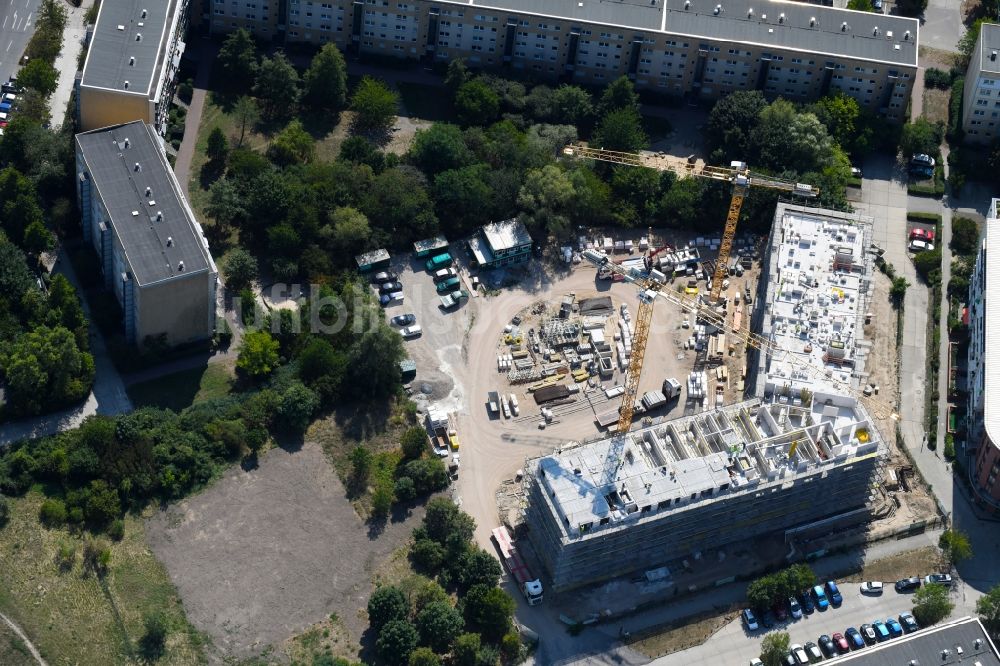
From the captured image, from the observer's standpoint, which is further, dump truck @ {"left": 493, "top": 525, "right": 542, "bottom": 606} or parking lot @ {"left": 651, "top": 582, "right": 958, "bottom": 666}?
dump truck @ {"left": 493, "top": 525, "right": 542, "bottom": 606}

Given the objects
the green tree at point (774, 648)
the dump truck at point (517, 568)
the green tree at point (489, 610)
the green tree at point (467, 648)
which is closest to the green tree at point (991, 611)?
the green tree at point (774, 648)

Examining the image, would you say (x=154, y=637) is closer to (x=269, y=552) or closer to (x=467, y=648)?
(x=269, y=552)

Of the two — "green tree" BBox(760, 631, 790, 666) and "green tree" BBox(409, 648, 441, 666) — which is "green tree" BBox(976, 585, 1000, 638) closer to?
"green tree" BBox(760, 631, 790, 666)

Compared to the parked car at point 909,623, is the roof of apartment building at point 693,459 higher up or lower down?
higher up

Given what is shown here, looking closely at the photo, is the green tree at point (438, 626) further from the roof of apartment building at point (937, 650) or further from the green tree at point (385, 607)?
the roof of apartment building at point (937, 650)

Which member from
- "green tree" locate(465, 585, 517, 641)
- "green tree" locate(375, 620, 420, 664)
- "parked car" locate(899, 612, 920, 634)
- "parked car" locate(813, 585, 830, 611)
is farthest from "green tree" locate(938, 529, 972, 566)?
"green tree" locate(375, 620, 420, 664)

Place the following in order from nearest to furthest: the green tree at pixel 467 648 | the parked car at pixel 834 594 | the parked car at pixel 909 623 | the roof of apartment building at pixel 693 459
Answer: the green tree at pixel 467 648, the roof of apartment building at pixel 693 459, the parked car at pixel 909 623, the parked car at pixel 834 594

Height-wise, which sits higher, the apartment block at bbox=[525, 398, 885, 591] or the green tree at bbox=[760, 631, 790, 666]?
the apartment block at bbox=[525, 398, 885, 591]

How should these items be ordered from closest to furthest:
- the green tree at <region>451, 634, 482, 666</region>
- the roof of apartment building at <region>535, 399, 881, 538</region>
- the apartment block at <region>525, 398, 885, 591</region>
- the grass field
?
the grass field < the green tree at <region>451, 634, 482, 666</region> < the roof of apartment building at <region>535, 399, 881, 538</region> < the apartment block at <region>525, 398, 885, 591</region>
